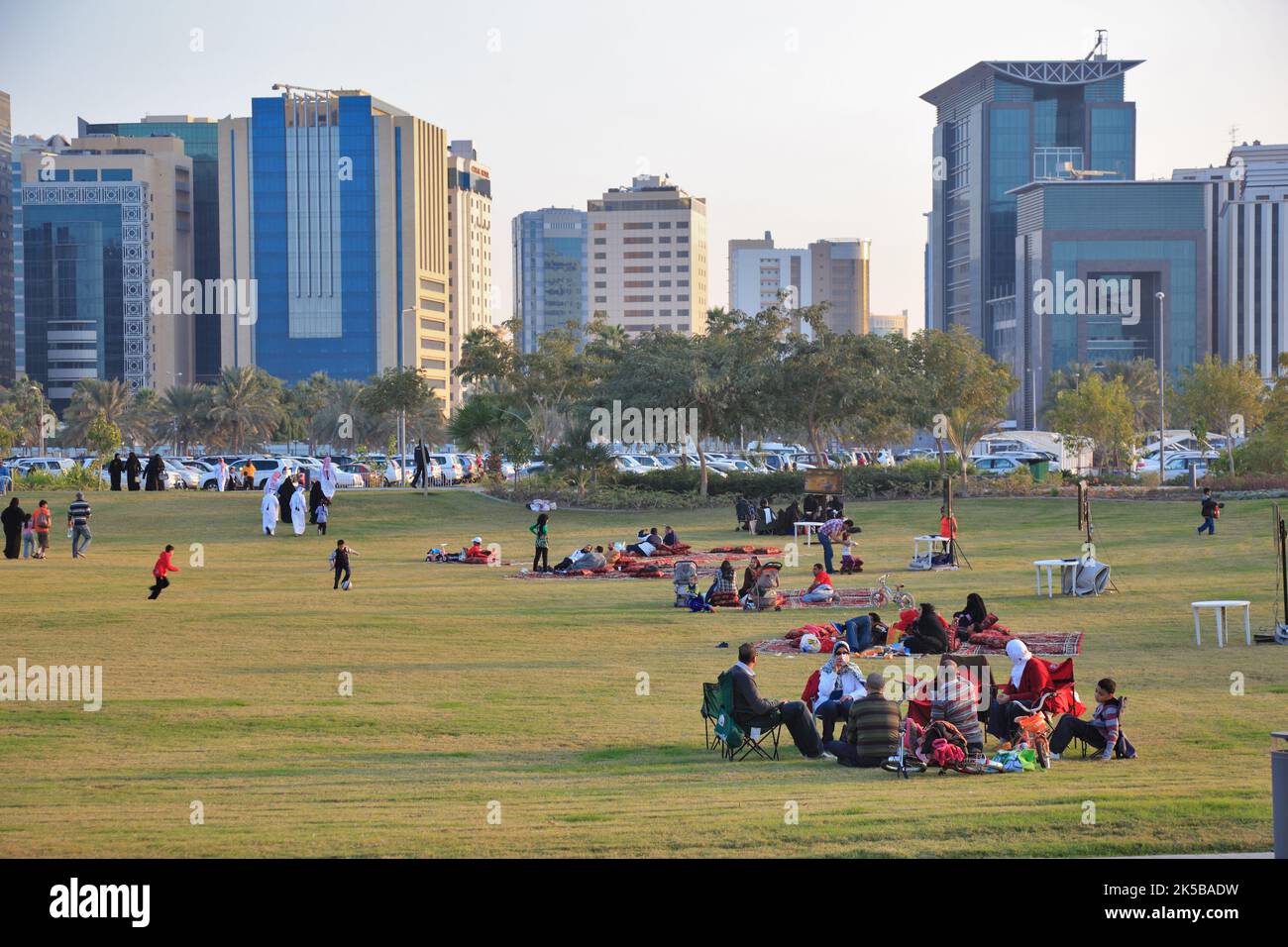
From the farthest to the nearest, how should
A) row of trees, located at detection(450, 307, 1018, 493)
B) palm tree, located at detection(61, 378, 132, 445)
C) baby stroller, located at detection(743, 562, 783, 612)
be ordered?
palm tree, located at detection(61, 378, 132, 445), row of trees, located at detection(450, 307, 1018, 493), baby stroller, located at detection(743, 562, 783, 612)

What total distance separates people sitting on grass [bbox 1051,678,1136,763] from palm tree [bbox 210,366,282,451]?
320 feet

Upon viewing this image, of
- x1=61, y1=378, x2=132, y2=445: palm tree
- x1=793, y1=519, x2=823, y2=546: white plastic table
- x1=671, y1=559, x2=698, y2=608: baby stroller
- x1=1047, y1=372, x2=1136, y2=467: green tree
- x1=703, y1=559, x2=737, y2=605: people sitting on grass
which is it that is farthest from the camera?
x1=61, y1=378, x2=132, y2=445: palm tree

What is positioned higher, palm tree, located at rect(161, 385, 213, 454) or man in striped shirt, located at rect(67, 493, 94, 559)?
palm tree, located at rect(161, 385, 213, 454)

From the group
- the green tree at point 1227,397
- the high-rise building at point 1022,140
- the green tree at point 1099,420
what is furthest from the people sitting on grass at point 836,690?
the high-rise building at point 1022,140

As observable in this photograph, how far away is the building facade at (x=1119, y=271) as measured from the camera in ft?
467

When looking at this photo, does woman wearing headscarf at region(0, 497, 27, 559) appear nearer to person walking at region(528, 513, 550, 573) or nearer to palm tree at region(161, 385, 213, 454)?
person walking at region(528, 513, 550, 573)

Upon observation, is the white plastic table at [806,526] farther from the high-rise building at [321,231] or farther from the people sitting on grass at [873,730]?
the high-rise building at [321,231]

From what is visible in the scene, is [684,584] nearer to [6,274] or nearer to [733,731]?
[733,731]

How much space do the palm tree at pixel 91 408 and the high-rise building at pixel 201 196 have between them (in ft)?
215

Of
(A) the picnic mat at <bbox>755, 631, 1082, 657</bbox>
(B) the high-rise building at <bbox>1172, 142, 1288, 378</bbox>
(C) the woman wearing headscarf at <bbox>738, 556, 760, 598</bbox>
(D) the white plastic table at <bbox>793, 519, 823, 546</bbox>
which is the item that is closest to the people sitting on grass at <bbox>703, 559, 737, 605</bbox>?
(C) the woman wearing headscarf at <bbox>738, 556, 760, 598</bbox>

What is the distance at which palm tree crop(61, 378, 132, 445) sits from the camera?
108938mm

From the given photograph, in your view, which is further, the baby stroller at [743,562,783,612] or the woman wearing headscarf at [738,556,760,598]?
the woman wearing headscarf at [738,556,760,598]
